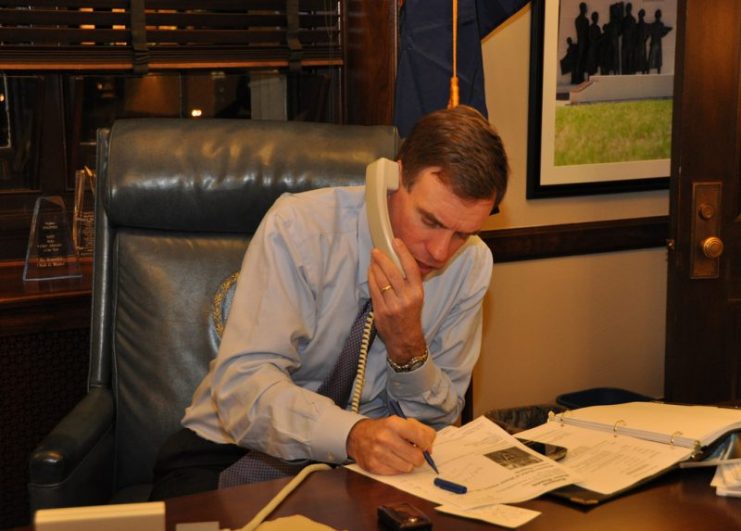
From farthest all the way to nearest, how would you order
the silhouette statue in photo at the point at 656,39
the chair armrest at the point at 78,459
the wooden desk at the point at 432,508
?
the silhouette statue in photo at the point at 656,39
the chair armrest at the point at 78,459
the wooden desk at the point at 432,508

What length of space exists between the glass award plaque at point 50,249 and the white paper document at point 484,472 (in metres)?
1.38

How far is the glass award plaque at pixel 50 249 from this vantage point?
2.57 m

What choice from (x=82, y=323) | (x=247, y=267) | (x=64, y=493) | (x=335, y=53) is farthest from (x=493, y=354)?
(x=64, y=493)

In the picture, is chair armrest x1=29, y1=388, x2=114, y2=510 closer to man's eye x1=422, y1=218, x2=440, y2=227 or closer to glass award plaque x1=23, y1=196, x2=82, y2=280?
glass award plaque x1=23, y1=196, x2=82, y2=280

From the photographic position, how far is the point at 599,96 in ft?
11.0

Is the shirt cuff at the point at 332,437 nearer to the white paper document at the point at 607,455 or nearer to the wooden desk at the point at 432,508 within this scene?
the wooden desk at the point at 432,508

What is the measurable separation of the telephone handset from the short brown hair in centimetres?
3

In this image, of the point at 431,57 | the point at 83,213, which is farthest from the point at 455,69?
the point at 83,213

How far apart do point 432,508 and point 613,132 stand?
2366 millimetres

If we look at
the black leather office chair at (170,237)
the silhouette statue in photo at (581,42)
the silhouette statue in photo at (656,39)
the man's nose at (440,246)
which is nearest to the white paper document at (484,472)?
the man's nose at (440,246)

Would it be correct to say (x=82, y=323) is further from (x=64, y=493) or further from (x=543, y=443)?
(x=543, y=443)

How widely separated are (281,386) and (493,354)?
1779 millimetres

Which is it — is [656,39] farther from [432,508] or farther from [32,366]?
[432,508]

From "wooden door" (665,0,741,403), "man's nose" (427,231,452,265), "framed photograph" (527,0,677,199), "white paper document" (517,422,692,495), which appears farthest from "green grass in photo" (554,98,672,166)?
"white paper document" (517,422,692,495)
